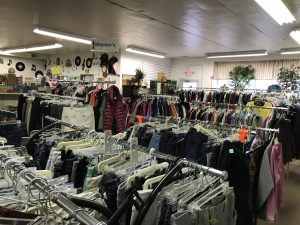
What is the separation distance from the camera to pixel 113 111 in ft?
16.5

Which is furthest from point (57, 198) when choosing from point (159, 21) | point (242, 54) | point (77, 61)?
point (77, 61)

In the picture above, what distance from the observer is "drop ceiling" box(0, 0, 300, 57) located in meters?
4.80

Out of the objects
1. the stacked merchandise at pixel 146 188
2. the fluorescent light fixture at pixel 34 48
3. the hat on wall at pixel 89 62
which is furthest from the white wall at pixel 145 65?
the stacked merchandise at pixel 146 188

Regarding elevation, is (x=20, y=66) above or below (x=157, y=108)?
above

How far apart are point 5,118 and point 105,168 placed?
288 cm

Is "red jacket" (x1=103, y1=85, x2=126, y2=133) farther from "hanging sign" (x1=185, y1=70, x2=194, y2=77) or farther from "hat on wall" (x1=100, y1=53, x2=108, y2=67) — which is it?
"hanging sign" (x1=185, y1=70, x2=194, y2=77)

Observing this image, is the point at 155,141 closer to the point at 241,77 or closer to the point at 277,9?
the point at 277,9

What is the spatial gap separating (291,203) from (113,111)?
11.6 feet

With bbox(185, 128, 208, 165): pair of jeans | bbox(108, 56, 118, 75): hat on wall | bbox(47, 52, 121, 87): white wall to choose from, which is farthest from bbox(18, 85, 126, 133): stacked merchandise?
bbox(47, 52, 121, 87): white wall

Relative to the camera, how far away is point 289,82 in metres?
8.23

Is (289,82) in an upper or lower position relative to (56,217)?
upper

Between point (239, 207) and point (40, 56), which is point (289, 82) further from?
point (40, 56)

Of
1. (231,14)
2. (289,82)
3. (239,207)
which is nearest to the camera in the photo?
(239,207)

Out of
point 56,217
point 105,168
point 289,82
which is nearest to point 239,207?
point 105,168
